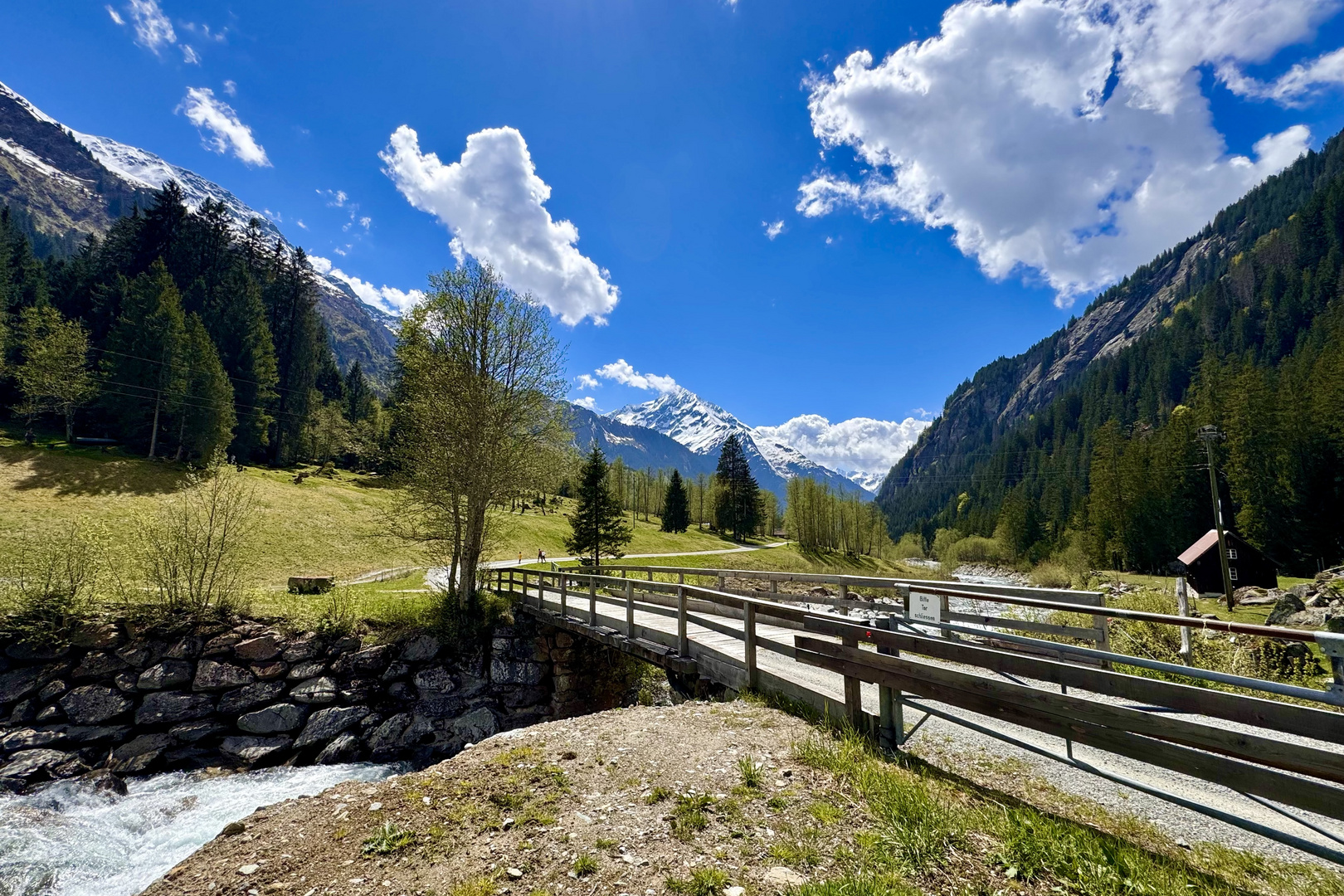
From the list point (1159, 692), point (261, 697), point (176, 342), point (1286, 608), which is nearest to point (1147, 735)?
point (1159, 692)

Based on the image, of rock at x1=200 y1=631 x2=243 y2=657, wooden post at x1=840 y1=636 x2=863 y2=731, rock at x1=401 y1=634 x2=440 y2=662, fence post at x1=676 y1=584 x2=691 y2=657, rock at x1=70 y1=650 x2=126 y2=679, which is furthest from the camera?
rock at x1=401 y1=634 x2=440 y2=662

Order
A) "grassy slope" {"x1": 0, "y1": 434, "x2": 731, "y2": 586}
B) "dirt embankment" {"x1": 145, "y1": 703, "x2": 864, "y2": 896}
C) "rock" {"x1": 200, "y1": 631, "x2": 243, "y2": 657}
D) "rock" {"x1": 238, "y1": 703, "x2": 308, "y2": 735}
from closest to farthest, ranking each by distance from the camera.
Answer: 1. "dirt embankment" {"x1": 145, "y1": 703, "x2": 864, "y2": 896}
2. "rock" {"x1": 238, "y1": 703, "x2": 308, "y2": 735}
3. "rock" {"x1": 200, "y1": 631, "x2": 243, "y2": 657}
4. "grassy slope" {"x1": 0, "y1": 434, "x2": 731, "y2": 586}

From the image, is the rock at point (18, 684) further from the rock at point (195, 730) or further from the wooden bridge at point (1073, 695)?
the wooden bridge at point (1073, 695)

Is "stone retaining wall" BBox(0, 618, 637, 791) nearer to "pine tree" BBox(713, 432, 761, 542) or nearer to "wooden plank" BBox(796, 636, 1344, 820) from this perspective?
"wooden plank" BBox(796, 636, 1344, 820)

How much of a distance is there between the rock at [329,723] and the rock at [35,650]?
276 inches

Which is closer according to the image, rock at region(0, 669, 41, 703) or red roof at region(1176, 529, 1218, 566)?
rock at region(0, 669, 41, 703)

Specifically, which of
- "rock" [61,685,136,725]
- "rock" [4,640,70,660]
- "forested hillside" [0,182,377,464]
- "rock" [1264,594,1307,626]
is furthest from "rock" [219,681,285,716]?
"rock" [1264,594,1307,626]

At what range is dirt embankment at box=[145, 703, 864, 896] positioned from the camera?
3.79 m

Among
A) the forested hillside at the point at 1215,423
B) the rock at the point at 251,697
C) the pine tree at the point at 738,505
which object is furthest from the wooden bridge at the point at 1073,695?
the pine tree at the point at 738,505

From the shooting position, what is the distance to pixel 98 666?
13492 mm

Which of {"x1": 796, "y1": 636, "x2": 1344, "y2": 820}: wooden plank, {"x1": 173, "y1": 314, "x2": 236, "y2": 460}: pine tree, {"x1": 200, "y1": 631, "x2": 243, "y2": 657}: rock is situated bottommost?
{"x1": 200, "y1": 631, "x2": 243, "y2": 657}: rock

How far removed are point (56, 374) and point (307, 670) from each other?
41.7 m

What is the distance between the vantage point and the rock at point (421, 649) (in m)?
15.4

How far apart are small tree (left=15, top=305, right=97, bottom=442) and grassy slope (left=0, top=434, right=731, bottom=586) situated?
3.34 m
